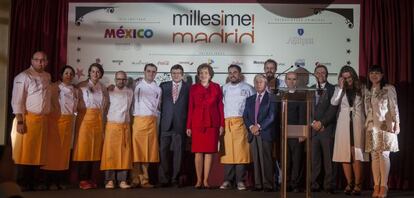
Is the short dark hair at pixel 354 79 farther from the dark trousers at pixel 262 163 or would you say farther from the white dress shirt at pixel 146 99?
the white dress shirt at pixel 146 99

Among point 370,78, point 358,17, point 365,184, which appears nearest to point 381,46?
point 358,17

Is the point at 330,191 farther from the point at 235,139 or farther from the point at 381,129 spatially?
the point at 235,139

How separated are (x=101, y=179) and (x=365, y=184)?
3.49 metres

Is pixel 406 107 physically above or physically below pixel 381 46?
below

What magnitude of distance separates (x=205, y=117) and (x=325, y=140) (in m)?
1.51

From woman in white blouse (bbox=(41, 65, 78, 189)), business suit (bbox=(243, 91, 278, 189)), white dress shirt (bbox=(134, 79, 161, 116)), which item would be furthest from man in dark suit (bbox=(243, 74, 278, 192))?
woman in white blouse (bbox=(41, 65, 78, 189))

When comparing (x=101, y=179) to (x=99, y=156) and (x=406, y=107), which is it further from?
(x=406, y=107)

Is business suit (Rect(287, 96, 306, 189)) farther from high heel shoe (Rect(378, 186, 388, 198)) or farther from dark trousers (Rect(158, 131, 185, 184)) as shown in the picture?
dark trousers (Rect(158, 131, 185, 184))

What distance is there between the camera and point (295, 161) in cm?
746

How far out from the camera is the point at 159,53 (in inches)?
328

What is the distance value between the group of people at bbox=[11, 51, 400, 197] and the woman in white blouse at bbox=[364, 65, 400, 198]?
0.9 inches

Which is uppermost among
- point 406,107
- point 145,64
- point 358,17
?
point 358,17

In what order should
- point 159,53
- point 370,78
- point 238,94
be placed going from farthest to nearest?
point 159,53 < point 238,94 < point 370,78

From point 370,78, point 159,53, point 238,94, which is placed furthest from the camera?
point 159,53
